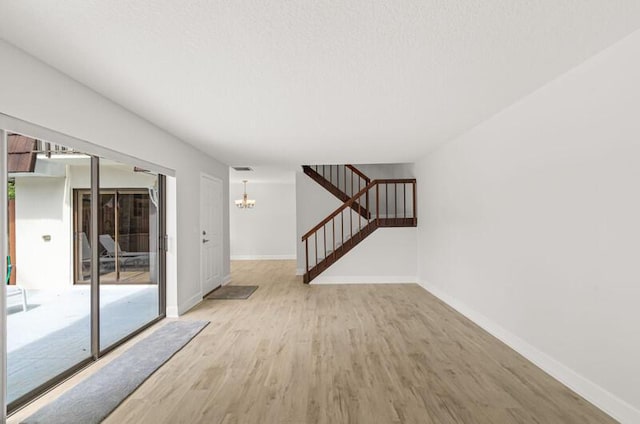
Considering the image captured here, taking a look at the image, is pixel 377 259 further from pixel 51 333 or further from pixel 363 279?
pixel 51 333

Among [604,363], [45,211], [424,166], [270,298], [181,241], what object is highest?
[424,166]

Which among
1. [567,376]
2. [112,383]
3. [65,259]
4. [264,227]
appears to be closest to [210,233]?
[65,259]

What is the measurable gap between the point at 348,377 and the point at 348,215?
16.9ft

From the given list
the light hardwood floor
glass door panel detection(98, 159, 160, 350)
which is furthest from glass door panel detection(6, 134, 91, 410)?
the light hardwood floor

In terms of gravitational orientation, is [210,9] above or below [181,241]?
above

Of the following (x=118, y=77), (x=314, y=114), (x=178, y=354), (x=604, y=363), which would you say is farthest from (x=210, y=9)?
(x=604, y=363)

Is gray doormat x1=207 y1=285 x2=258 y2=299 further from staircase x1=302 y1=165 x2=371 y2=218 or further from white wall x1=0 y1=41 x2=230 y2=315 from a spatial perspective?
staircase x1=302 y1=165 x2=371 y2=218

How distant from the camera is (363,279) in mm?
6754

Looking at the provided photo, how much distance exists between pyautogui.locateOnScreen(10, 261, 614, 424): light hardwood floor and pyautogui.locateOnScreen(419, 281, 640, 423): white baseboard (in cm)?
7

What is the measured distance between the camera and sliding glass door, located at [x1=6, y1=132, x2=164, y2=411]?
8.18ft

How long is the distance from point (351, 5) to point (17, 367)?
378 centimetres

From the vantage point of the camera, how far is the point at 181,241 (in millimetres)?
4656

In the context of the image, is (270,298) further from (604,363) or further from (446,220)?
(604,363)

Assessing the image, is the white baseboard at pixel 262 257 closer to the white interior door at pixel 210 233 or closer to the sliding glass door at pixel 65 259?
the white interior door at pixel 210 233
